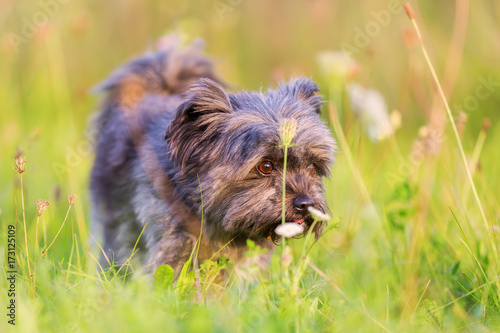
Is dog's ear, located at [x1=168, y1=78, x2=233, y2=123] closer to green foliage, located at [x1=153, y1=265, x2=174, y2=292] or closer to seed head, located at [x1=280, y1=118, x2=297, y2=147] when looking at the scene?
seed head, located at [x1=280, y1=118, x2=297, y2=147]

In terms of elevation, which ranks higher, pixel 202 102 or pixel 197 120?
pixel 202 102

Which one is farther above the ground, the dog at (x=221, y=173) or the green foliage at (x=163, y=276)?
the dog at (x=221, y=173)

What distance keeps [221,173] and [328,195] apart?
222 cm

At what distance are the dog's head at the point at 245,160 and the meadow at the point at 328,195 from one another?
0.30 m

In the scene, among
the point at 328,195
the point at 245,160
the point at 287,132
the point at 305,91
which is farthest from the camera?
the point at 328,195

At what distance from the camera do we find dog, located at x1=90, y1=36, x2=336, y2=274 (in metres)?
3.73

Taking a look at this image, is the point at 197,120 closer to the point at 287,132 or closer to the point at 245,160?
the point at 245,160

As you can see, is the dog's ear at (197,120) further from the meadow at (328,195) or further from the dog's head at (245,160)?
the meadow at (328,195)

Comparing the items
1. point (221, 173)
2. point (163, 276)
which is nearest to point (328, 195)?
A: point (221, 173)

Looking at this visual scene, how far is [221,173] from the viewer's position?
3.85 meters

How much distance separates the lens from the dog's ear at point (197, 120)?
12.8 feet

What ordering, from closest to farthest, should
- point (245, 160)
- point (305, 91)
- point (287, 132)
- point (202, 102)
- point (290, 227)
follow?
point (290, 227), point (287, 132), point (245, 160), point (202, 102), point (305, 91)

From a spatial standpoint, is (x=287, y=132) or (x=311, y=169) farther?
(x=311, y=169)

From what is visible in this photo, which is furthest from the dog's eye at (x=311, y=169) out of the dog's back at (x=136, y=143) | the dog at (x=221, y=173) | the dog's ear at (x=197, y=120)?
the dog's back at (x=136, y=143)
